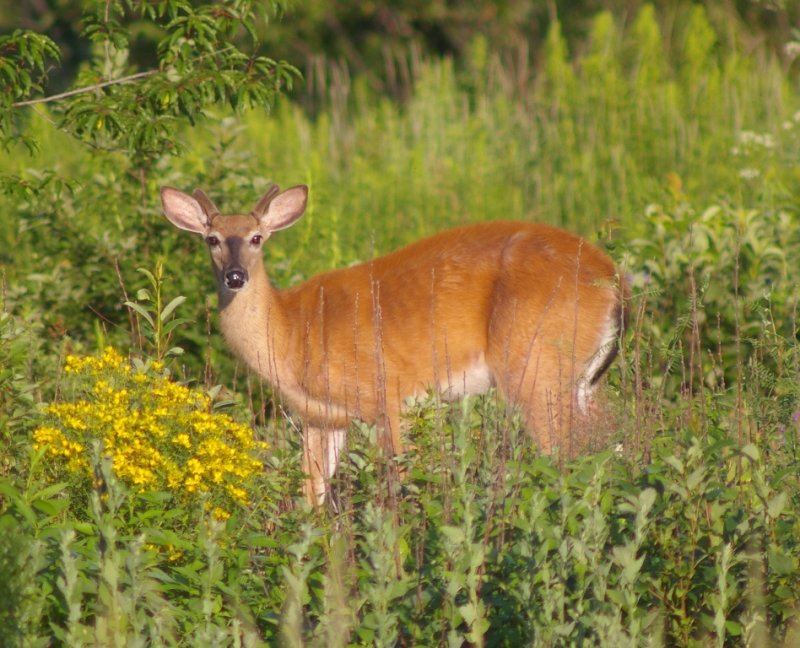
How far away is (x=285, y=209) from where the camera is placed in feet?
24.3

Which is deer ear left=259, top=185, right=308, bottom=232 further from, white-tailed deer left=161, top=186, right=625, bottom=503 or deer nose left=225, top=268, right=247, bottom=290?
deer nose left=225, top=268, right=247, bottom=290

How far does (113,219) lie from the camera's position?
807cm

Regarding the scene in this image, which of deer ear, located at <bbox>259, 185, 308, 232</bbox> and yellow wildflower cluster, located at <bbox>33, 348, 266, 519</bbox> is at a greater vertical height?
yellow wildflower cluster, located at <bbox>33, 348, 266, 519</bbox>

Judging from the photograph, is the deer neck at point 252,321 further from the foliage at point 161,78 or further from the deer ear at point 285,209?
the foliage at point 161,78

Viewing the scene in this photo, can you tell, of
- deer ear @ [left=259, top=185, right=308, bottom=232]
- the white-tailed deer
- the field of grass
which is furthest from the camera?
deer ear @ [left=259, top=185, right=308, bottom=232]

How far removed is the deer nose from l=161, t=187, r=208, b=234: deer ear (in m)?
0.51

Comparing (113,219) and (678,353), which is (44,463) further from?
(113,219)

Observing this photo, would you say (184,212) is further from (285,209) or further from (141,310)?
(141,310)

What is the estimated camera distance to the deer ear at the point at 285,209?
732 centimetres

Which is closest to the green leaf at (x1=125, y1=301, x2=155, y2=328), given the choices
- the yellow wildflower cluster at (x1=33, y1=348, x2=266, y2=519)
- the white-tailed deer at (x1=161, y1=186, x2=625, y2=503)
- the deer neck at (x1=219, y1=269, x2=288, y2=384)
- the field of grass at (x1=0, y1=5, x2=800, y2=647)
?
the field of grass at (x1=0, y1=5, x2=800, y2=647)

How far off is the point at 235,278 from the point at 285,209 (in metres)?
0.77

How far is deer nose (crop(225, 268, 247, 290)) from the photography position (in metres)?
6.74

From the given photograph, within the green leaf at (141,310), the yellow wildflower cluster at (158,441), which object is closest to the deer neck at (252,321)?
the green leaf at (141,310)

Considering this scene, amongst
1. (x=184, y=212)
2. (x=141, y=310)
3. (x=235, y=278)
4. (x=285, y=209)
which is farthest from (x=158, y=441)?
(x=285, y=209)
